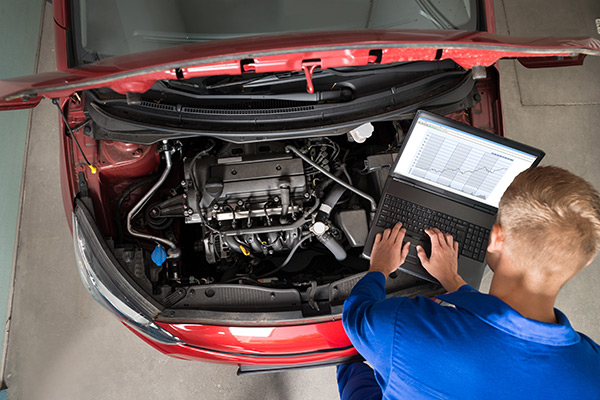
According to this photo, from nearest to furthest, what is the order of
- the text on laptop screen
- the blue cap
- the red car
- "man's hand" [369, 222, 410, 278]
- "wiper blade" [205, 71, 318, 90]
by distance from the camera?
the red car → "wiper blade" [205, 71, 318, 90] → the text on laptop screen → "man's hand" [369, 222, 410, 278] → the blue cap

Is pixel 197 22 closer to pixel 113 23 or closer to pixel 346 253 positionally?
pixel 113 23

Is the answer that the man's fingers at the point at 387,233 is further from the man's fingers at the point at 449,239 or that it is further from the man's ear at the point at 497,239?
the man's ear at the point at 497,239

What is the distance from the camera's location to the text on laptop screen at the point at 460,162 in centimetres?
175

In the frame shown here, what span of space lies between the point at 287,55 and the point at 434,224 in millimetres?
1087

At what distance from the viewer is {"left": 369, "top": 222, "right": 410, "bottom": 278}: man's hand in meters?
1.85

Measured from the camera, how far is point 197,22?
1.62 m

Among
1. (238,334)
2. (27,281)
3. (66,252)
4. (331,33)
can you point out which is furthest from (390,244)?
(27,281)

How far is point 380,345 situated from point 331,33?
3.34ft

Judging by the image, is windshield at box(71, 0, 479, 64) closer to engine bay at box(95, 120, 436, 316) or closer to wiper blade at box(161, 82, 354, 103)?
wiper blade at box(161, 82, 354, 103)

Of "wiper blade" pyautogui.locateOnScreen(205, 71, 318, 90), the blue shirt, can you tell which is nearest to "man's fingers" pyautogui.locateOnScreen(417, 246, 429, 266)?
the blue shirt

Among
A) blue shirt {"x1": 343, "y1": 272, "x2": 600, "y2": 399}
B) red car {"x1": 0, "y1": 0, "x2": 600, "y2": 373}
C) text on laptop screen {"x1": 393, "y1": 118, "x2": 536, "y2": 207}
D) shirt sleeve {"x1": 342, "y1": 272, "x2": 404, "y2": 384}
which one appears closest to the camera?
blue shirt {"x1": 343, "y1": 272, "x2": 600, "y2": 399}

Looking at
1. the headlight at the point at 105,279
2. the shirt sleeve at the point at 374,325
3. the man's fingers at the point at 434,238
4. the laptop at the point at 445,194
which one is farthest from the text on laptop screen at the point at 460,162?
the headlight at the point at 105,279

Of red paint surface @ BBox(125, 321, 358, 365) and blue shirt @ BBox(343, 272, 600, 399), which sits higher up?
blue shirt @ BBox(343, 272, 600, 399)

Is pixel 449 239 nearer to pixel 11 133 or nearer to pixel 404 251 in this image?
pixel 404 251
